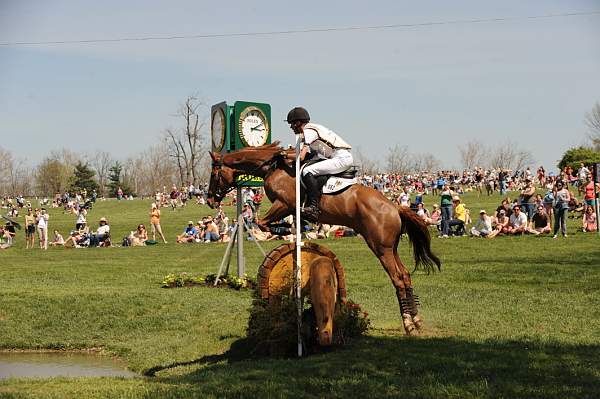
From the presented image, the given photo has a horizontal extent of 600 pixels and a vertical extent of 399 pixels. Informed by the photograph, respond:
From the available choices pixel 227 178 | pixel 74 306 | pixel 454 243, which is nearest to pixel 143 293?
pixel 74 306

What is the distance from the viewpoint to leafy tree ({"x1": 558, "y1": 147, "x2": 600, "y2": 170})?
54219 millimetres

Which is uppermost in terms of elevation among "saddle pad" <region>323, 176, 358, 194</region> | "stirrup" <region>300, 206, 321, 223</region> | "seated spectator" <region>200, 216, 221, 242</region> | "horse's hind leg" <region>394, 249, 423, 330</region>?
"saddle pad" <region>323, 176, 358, 194</region>

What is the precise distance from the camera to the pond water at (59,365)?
32.3ft

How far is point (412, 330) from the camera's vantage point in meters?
9.86

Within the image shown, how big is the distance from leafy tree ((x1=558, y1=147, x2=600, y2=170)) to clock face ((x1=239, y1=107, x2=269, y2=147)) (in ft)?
142

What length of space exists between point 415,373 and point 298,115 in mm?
3791

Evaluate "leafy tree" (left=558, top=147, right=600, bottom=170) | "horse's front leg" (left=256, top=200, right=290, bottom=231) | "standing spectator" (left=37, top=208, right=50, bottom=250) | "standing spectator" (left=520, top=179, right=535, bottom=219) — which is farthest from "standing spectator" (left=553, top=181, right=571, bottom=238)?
"leafy tree" (left=558, top=147, right=600, bottom=170)

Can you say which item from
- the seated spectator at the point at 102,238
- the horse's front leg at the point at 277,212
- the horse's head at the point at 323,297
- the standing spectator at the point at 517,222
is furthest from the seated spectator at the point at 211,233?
the horse's head at the point at 323,297

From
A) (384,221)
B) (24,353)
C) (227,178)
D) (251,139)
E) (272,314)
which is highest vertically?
(251,139)

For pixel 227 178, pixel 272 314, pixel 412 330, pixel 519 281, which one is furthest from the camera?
pixel 519 281

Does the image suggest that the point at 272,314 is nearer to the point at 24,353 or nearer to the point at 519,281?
the point at 24,353

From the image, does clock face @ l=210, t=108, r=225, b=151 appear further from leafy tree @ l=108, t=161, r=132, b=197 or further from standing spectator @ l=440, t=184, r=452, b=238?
leafy tree @ l=108, t=161, r=132, b=197

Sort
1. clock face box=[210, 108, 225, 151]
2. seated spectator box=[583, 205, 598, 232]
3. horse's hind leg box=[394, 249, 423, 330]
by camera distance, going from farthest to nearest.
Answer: seated spectator box=[583, 205, 598, 232] → clock face box=[210, 108, 225, 151] → horse's hind leg box=[394, 249, 423, 330]

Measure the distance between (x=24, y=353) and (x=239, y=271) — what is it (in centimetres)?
550
